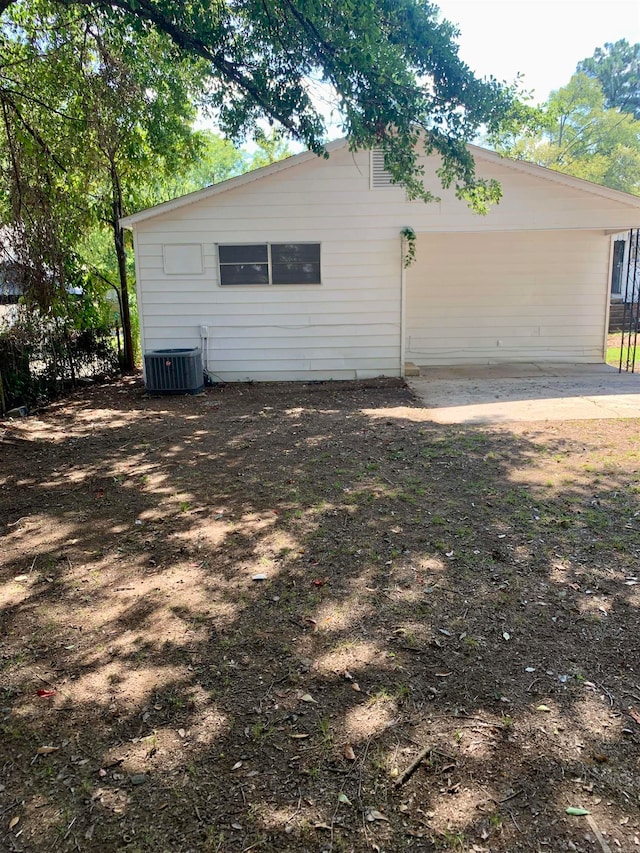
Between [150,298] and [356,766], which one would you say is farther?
[150,298]

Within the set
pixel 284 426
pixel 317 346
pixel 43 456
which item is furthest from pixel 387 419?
pixel 43 456

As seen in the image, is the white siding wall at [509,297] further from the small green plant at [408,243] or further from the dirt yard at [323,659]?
the dirt yard at [323,659]

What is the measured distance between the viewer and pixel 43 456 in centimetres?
635

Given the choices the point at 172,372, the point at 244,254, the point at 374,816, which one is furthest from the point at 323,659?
the point at 244,254

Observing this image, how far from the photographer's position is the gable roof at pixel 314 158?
964 centimetres

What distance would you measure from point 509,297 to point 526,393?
374 cm

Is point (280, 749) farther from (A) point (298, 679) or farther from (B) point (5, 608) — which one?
(B) point (5, 608)

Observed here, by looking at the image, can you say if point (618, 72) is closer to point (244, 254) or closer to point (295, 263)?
point (295, 263)

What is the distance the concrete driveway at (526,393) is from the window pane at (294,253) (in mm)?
2684

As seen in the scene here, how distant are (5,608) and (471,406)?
21.2 feet

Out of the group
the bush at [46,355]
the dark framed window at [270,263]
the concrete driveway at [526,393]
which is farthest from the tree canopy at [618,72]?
the bush at [46,355]

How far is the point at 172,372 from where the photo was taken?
9688mm

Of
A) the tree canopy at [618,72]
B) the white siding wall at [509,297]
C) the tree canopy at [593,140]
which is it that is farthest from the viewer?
the tree canopy at [618,72]

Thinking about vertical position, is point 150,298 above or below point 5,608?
above
